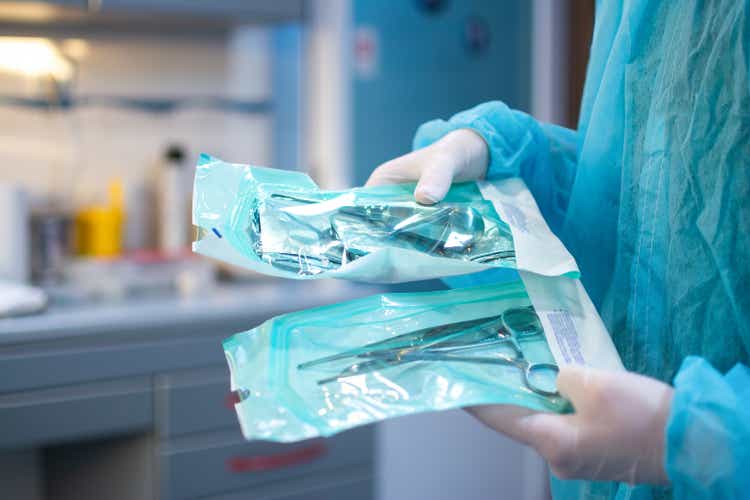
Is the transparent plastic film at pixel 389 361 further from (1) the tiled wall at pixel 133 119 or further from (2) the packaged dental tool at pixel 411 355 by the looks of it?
(1) the tiled wall at pixel 133 119

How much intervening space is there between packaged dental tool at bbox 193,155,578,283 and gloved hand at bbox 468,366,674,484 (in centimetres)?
13

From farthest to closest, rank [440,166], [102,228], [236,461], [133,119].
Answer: [133,119]
[102,228]
[236,461]
[440,166]

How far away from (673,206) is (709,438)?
→ 232 millimetres

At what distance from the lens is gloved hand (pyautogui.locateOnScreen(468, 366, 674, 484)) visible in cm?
55

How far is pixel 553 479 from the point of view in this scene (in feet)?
2.68

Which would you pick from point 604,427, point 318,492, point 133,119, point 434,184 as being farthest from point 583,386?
point 133,119

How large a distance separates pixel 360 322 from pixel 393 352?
0.16 feet

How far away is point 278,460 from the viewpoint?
5.21ft

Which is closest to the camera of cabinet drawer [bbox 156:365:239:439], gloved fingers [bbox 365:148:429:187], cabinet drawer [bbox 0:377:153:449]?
gloved fingers [bbox 365:148:429:187]

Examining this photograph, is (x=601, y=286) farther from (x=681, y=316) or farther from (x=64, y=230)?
(x=64, y=230)

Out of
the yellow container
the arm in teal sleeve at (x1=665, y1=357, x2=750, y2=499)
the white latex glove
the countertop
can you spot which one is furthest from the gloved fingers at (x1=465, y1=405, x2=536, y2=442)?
the yellow container

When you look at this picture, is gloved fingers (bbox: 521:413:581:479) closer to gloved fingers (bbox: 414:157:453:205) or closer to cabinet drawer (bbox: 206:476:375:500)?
gloved fingers (bbox: 414:157:453:205)

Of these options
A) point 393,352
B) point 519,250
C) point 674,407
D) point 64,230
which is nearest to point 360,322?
point 393,352

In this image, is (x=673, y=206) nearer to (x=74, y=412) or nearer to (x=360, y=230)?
(x=360, y=230)
